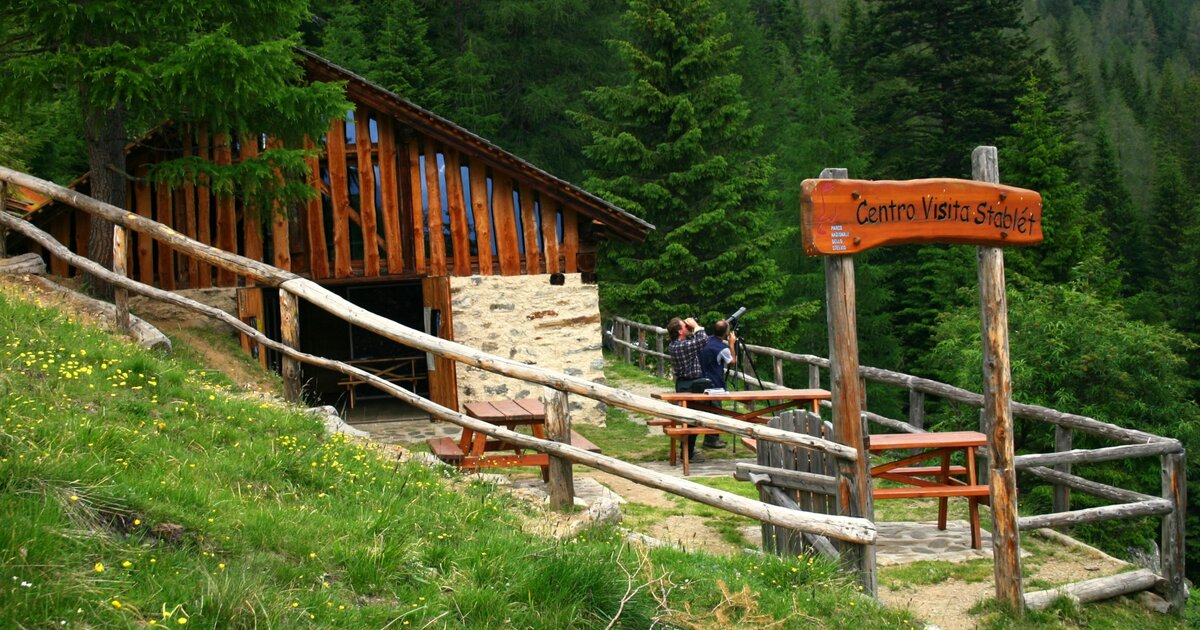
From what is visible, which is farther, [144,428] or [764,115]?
[764,115]

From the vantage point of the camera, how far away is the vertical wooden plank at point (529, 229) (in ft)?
49.6

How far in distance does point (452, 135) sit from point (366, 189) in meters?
1.40

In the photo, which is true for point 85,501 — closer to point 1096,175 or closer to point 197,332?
point 197,332

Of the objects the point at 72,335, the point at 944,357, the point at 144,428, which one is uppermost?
the point at 72,335

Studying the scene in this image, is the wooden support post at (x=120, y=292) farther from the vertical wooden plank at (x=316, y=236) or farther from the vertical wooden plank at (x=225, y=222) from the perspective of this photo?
the vertical wooden plank at (x=316, y=236)

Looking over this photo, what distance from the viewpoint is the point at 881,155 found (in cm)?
3662

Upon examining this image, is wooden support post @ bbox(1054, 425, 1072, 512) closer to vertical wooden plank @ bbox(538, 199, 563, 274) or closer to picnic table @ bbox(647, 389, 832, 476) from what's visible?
picnic table @ bbox(647, 389, 832, 476)

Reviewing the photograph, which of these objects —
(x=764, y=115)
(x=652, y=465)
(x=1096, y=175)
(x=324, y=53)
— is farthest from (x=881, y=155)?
(x=652, y=465)

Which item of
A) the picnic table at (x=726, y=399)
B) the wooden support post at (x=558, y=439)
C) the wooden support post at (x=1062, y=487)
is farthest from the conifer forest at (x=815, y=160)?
the wooden support post at (x=558, y=439)

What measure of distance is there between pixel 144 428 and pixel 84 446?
0.85m

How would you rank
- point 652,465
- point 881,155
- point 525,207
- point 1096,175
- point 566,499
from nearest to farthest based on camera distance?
point 566,499
point 652,465
point 525,207
point 881,155
point 1096,175

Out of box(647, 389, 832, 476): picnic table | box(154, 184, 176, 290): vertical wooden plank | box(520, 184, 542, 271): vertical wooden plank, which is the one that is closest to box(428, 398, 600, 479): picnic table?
box(647, 389, 832, 476): picnic table

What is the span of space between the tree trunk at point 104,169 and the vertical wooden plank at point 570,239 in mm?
5822

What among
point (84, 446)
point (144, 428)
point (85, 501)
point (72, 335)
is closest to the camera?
point (85, 501)
